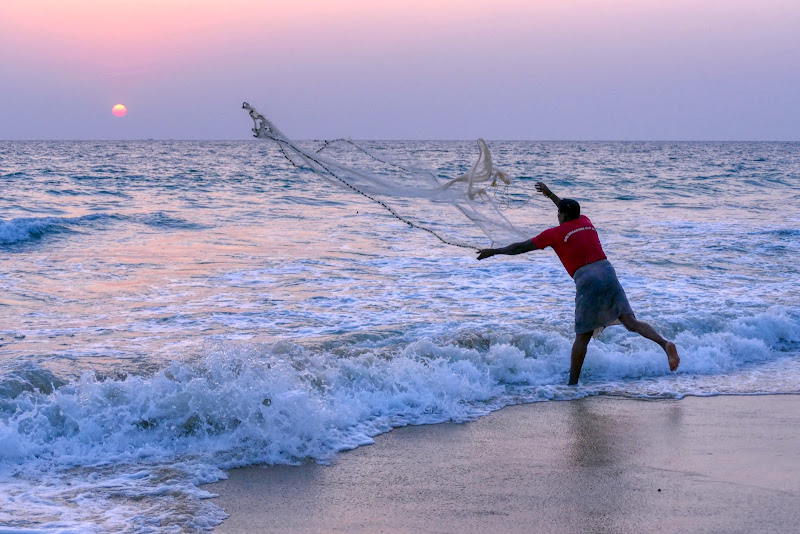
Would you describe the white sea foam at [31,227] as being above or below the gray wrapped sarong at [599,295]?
below

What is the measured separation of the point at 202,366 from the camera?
6227mm

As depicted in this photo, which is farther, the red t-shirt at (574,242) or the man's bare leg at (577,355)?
the man's bare leg at (577,355)

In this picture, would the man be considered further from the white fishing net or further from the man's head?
the white fishing net

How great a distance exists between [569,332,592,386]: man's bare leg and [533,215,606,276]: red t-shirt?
611 millimetres

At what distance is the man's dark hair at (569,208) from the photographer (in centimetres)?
620

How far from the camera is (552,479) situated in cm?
458

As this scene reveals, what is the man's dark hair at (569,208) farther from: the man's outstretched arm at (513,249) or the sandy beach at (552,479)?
the sandy beach at (552,479)

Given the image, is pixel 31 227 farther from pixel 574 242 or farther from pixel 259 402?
pixel 574 242

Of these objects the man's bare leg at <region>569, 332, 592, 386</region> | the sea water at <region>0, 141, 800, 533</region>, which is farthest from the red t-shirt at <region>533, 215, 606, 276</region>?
the sea water at <region>0, 141, 800, 533</region>

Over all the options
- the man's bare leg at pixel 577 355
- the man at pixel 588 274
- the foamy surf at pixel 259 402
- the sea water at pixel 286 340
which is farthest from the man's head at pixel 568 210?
the foamy surf at pixel 259 402

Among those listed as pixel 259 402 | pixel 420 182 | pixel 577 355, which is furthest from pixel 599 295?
pixel 259 402

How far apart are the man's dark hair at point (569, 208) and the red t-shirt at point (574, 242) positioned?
0.04 m

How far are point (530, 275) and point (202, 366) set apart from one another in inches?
266

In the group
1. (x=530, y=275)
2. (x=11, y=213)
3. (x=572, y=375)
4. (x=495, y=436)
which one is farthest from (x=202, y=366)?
(x=11, y=213)
